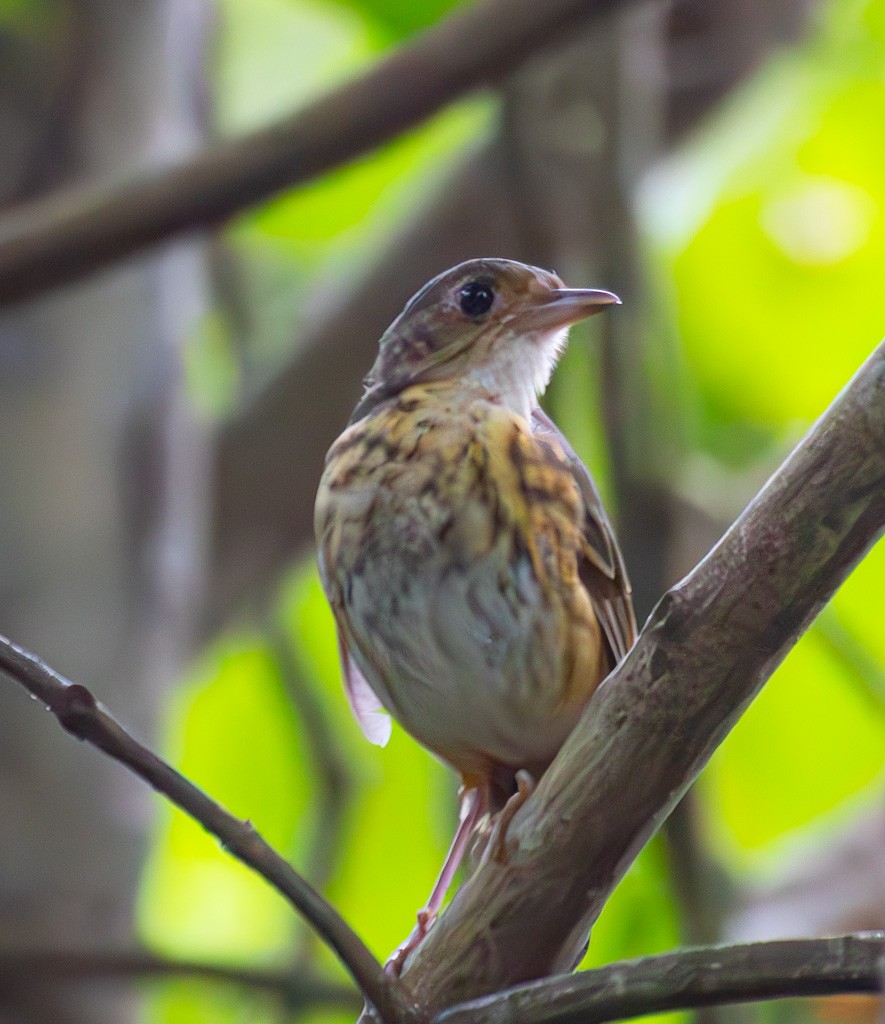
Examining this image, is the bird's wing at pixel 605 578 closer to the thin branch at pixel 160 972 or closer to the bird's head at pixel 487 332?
the bird's head at pixel 487 332

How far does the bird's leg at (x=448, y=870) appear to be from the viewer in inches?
69.4

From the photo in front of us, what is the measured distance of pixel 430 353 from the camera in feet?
7.75

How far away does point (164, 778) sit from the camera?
4.05ft

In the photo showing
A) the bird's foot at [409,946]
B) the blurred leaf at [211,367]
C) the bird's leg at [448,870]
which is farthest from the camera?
the blurred leaf at [211,367]

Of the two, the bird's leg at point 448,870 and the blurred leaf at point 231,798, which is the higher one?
the blurred leaf at point 231,798

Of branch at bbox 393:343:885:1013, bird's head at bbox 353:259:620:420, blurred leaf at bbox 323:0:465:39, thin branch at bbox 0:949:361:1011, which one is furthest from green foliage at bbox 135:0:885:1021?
branch at bbox 393:343:885:1013

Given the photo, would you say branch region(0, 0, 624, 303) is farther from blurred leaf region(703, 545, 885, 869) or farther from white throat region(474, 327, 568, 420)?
blurred leaf region(703, 545, 885, 869)

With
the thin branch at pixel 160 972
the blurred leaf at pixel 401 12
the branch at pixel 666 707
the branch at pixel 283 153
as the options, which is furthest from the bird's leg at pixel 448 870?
the blurred leaf at pixel 401 12

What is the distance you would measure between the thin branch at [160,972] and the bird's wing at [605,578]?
32.9 inches

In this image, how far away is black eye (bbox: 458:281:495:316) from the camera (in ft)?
7.55

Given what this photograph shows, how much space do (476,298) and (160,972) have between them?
115cm

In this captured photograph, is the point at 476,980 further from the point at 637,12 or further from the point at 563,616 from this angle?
the point at 637,12

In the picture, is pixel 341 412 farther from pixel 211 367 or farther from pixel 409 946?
pixel 409 946

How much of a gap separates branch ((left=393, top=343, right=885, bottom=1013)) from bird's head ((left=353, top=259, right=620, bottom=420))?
838 millimetres
